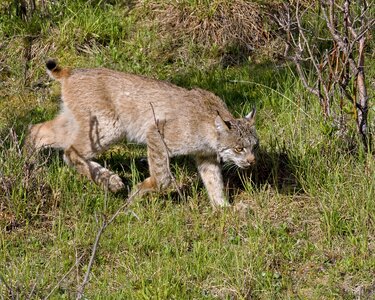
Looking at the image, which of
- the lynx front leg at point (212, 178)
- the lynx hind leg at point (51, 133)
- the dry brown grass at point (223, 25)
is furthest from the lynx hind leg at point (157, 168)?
the dry brown grass at point (223, 25)

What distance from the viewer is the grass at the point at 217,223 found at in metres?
5.93

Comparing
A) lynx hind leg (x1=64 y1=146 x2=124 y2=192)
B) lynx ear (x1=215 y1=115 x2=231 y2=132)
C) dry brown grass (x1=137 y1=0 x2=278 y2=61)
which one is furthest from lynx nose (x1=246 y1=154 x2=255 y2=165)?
dry brown grass (x1=137 y1=0 x2=278 y2=61)

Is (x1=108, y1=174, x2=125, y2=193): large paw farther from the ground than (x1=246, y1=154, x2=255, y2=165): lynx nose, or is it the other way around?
(x1=246, y1=154, x2=255, y2=165): lynx nose

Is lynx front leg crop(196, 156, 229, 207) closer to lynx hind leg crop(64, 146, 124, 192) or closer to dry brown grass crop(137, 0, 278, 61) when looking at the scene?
lynx hind leg crop(64, 146, 124, 192)

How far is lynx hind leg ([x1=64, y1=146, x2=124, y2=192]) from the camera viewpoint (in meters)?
7.25

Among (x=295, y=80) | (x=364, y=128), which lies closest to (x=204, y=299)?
(x=364, y=128)

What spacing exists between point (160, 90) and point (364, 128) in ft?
5.16

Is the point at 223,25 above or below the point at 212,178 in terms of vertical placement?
above

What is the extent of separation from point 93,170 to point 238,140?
117 cm

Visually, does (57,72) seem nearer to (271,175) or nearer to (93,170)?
(93,170)

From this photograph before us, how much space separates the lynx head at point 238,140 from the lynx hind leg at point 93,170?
835mm

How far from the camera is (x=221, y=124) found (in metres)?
7.12

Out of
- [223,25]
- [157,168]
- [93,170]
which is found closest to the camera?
[157,168]

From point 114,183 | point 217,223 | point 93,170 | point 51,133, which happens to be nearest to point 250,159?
point 217,223
